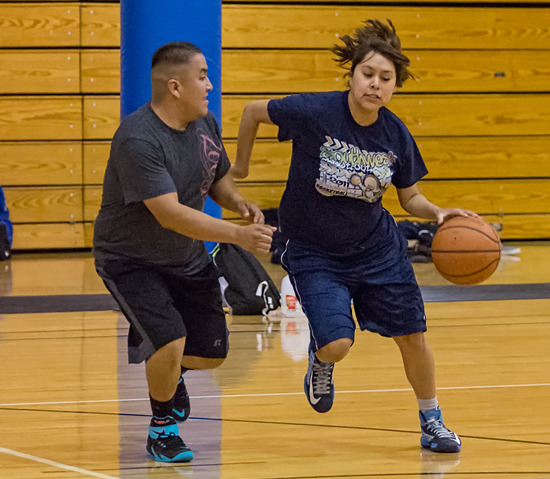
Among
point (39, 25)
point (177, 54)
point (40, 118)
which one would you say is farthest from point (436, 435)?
point (39, 25)

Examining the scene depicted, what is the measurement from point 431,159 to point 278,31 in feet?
6.71

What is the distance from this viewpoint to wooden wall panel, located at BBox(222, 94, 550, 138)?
9.05 meters

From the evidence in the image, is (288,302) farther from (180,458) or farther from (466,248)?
(180,458)

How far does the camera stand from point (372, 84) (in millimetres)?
3027

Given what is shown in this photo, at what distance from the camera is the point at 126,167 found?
2826 mm

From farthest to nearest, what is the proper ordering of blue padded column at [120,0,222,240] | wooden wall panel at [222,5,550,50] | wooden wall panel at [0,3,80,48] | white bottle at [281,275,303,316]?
wooden wall panel at [222,5,550,50]
wooden wall panel at [0,3,80,48]
blue padded column at [120,0,222,240]
white bottle at [281,275,303,316]

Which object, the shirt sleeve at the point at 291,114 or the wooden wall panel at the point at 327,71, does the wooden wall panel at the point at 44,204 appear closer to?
the wooden wall panel at the point at 327,71

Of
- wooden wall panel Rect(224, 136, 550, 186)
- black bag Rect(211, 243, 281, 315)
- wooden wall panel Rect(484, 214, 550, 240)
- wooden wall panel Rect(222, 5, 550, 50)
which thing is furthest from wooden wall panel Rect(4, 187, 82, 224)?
wooden wall panel Rect(484, 214, 550, 240)

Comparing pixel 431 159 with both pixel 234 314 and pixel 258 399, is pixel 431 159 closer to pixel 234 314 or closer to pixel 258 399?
pixel 234 314

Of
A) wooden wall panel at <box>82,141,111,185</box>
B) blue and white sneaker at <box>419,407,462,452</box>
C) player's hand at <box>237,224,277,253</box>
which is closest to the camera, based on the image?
player's hand at <box>237,224,277,253</box>

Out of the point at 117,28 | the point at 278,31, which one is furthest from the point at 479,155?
the point at 117,28

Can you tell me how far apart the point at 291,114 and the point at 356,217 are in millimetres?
442

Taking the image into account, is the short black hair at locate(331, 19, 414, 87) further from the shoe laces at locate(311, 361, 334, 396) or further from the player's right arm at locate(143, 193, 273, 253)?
the shoe laces at locate(311, 361, 334, 396)

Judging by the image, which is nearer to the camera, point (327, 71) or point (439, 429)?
point (439, 429)
